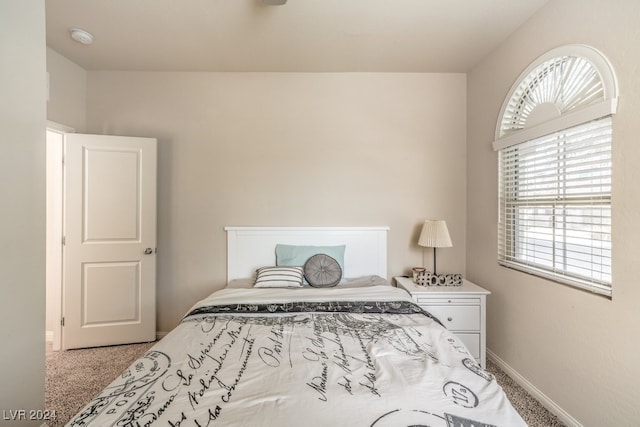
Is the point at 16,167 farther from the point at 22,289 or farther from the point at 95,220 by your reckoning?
the point at 95,220

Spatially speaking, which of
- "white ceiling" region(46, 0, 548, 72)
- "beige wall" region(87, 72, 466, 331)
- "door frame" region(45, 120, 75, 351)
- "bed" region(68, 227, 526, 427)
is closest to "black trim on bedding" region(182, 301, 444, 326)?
"bed" region(68, 227, 526, 427)

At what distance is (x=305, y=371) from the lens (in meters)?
1.11

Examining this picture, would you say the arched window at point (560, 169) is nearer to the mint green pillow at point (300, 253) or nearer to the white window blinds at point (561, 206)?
the white window blinds at point (561, 206)

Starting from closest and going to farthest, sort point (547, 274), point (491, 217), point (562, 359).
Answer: point (562, 359), point (547, 274), point (491, 217)

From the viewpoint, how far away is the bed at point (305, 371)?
0.88 meters

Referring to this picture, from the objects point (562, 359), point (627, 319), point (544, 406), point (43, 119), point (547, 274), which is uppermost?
point (43, 119)

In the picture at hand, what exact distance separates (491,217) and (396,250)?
0.89m

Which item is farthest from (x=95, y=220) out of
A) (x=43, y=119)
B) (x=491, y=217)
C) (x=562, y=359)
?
(x=562, y=359)

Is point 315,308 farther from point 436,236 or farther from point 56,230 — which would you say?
point 56,230

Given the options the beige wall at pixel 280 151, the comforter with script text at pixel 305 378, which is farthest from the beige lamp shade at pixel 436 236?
the comforter with script text at pixel 305 378

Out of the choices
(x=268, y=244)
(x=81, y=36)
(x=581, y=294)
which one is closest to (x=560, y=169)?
(x=581, y=294)

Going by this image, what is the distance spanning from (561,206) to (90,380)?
141 inches

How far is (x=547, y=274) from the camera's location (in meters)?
1.81

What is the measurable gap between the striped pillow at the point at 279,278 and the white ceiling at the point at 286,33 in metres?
1.92
